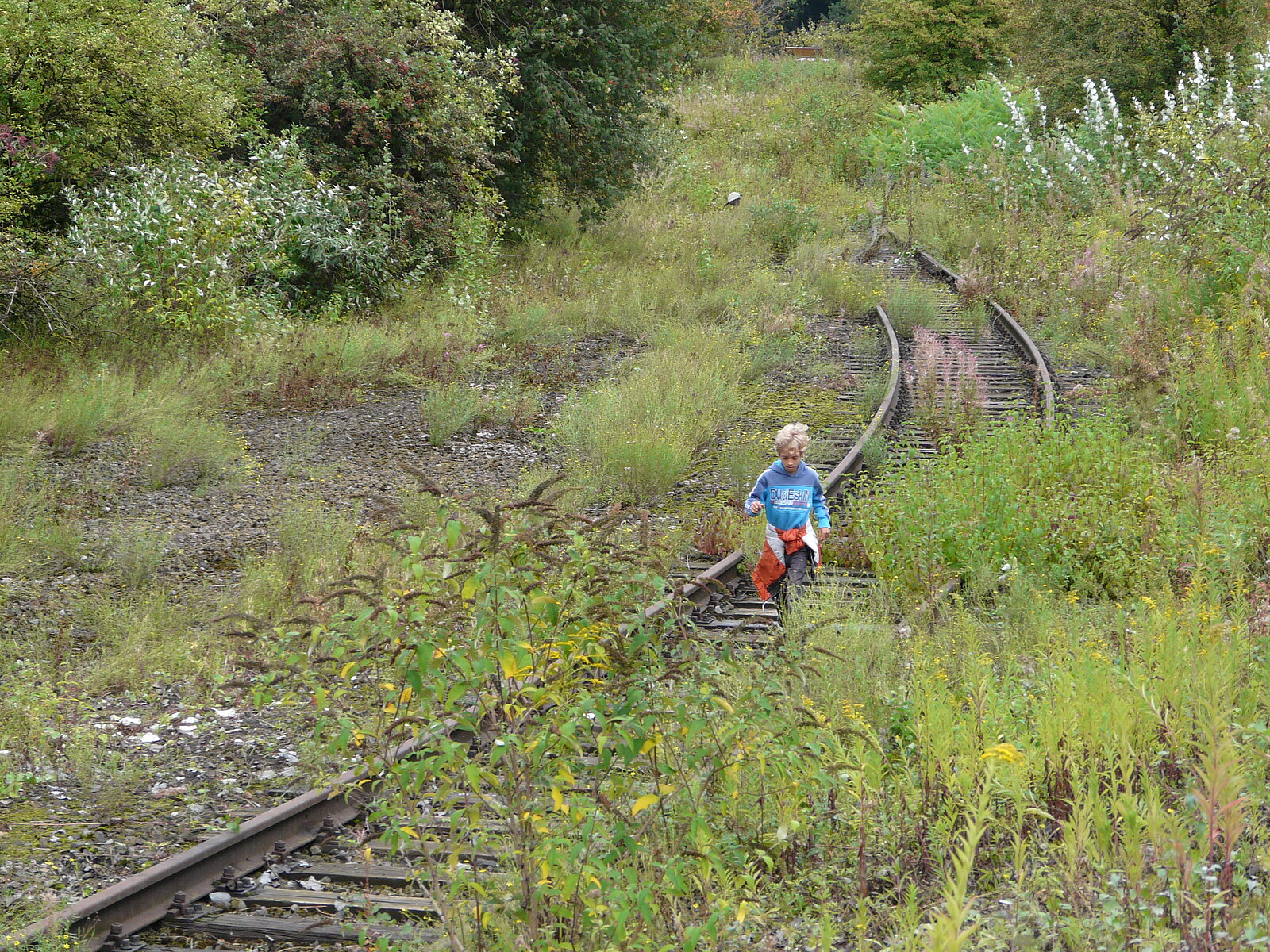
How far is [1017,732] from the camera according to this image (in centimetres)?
449

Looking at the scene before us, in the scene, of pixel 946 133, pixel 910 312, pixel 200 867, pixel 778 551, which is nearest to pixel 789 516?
pixel 778 551

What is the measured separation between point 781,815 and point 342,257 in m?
12.6

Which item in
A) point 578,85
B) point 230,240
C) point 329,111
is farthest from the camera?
point 578,85

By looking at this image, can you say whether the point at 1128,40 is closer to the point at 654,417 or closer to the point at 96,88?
the point at 654,417

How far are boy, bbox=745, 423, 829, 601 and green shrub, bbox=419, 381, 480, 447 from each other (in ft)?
15.6

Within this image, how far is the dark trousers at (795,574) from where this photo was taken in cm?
717

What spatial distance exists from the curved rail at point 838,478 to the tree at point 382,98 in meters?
6.71

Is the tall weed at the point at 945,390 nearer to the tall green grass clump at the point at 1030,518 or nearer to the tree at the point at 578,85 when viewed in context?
the tall green grass clump at the point at 1030,518

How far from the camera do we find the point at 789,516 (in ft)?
23.8

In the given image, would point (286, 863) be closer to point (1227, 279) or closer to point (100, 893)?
point (100, 893)

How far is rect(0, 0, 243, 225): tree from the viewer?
11859 millimetres

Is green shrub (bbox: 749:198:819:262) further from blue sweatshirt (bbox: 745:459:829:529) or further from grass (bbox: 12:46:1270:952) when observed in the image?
blue sweatshirt (bbox: 745:459:829:529)

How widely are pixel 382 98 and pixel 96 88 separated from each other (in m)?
4.30

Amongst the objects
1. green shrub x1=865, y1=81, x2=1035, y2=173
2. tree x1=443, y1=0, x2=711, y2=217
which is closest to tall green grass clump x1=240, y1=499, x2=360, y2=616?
tree x1=443, y1=0, x2=711, y2=217
